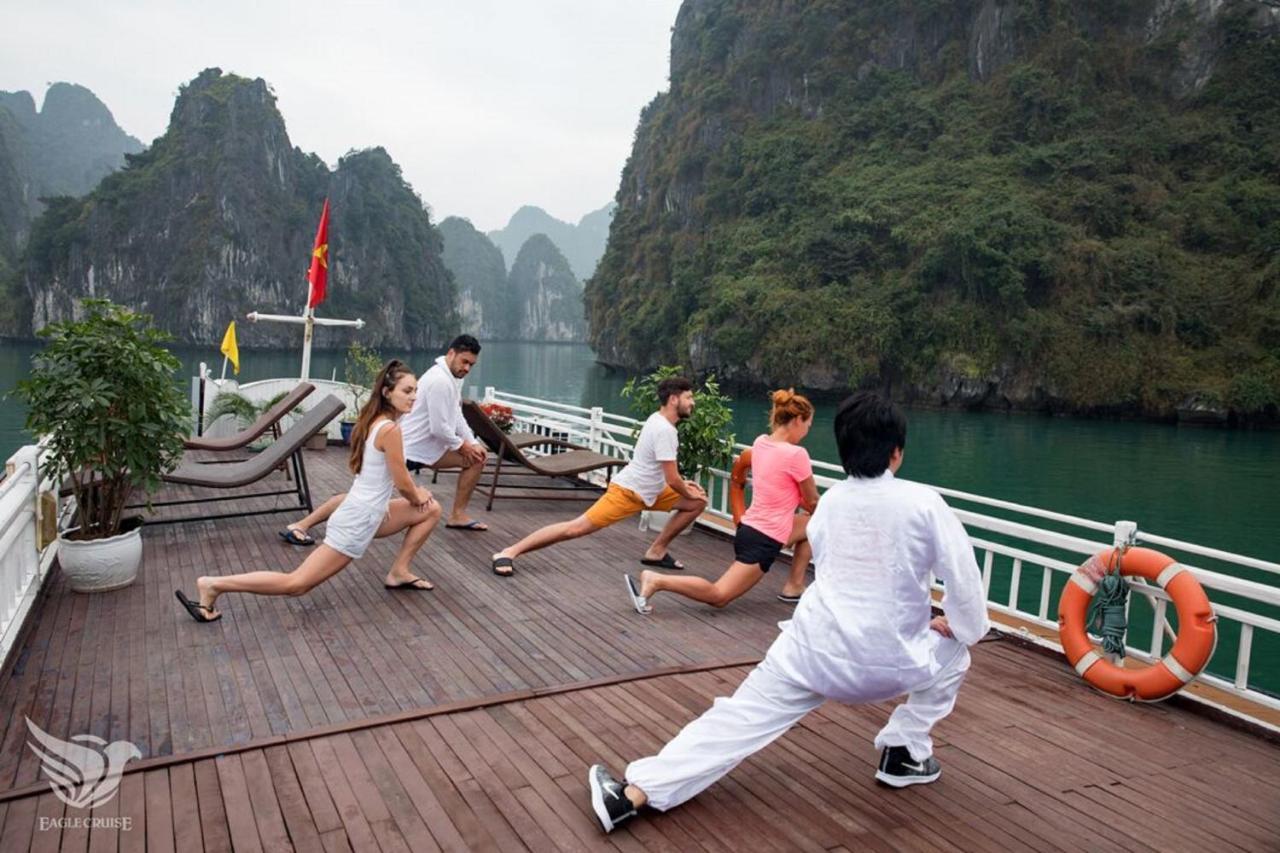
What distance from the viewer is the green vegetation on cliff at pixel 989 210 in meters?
34.8

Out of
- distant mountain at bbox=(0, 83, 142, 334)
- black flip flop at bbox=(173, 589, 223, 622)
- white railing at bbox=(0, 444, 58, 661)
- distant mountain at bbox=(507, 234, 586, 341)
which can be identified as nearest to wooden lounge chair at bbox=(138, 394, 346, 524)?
white railing at bbox=(0, 444, 58, 661)

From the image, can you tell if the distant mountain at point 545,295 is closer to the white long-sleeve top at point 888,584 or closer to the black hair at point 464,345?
the black hair at point 464,345

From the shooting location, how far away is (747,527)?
4.11 m

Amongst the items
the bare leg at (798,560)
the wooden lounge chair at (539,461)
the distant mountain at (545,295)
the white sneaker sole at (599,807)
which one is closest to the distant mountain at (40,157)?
the distant mountain at (545,295)

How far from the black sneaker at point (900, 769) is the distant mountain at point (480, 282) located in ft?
477

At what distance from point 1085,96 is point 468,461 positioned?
159 ft

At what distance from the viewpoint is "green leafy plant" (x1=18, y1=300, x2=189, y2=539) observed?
3.95 m

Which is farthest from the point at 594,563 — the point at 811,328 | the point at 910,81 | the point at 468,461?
the point at 910,81

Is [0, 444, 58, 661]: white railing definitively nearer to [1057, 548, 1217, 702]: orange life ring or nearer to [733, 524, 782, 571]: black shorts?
[733, 524, 782, 571]: black shorts

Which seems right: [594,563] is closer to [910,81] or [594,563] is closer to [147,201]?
[910,81]

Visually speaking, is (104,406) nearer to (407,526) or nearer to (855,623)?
(407,526)

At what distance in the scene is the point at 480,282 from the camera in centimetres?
15100

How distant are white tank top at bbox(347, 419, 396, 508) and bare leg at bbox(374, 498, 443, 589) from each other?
0.40 meters

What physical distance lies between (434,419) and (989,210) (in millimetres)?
37507
